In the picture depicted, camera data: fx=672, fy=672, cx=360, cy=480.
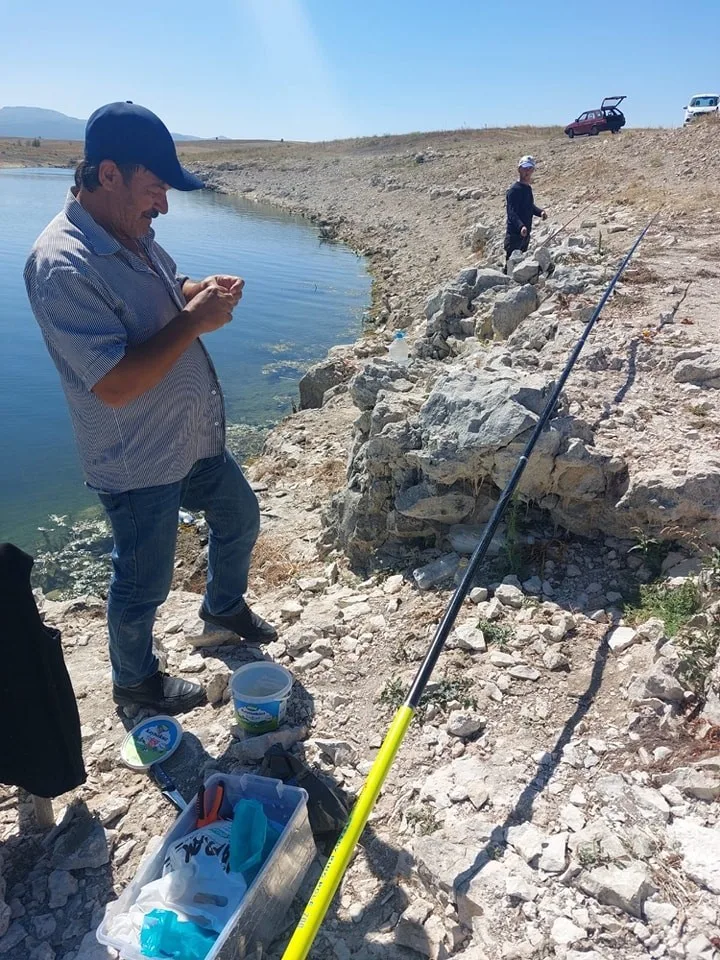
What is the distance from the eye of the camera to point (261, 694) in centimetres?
356

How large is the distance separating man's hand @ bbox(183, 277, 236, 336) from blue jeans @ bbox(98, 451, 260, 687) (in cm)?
81

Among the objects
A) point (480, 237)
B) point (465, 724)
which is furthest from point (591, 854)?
point (480, 237)

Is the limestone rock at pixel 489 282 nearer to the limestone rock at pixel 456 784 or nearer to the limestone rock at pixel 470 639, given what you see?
the limestone rock at pixel 470 639

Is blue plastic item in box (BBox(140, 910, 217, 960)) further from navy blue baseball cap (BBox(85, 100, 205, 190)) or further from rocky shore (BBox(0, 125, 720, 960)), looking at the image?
navy blue baseball cap (BBox(85, 100, 205, 190))

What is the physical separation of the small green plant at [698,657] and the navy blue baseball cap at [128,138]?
3120 millimetres

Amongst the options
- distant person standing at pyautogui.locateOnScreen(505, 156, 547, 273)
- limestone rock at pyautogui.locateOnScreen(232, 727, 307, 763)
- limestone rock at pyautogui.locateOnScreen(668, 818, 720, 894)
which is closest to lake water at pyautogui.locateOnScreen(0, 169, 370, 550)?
distant person standing at pyautogui.locateOnScreen(505, 156, 547, 273)

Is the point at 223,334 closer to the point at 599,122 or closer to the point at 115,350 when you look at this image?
the point at 115,350

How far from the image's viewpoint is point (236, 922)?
7.18 ft

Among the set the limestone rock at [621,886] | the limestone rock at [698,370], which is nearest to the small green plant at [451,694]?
the limestone rock at [621,886]

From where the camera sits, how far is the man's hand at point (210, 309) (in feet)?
9.45

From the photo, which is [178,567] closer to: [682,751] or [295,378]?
[682,751]

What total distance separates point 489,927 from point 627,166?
74.7 feet

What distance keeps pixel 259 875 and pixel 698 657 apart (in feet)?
6.73

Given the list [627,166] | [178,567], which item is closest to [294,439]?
[178,567]
